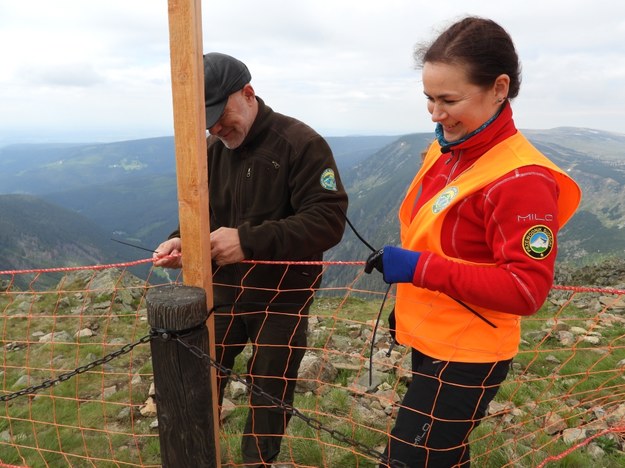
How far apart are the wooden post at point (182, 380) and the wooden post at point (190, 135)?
0.15 metres

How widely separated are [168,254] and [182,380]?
803mm

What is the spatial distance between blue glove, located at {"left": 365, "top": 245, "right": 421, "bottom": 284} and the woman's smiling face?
0.59 metres

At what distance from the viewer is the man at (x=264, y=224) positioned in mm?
2732

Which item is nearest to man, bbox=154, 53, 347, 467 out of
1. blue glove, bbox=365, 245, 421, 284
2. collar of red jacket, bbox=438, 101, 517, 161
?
blue glove, bbox=365, 245, 421, 284

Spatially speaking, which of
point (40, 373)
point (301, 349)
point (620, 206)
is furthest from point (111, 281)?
point (620, 206)

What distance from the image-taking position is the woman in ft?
5.56

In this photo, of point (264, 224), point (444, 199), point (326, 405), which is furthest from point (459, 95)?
point (326, 405)

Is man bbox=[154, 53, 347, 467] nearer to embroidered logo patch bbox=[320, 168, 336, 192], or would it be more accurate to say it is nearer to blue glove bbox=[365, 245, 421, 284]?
embroidered logo patch bbox=[320, 168, 336, 192]

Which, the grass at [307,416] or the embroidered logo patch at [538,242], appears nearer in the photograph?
the embroidered logo patch at [538,242]

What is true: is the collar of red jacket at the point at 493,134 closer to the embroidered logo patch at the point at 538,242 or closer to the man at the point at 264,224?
the embroidered logo patch at the point at 538,242

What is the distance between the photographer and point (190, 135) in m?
1.98

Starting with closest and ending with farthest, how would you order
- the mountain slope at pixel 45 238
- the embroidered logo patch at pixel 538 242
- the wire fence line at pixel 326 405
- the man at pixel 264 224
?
the embroidered logo patch at pixel 538 242
the man at pixel 264 224
the wire fence line at pixel 326 405
the mountain slope at pixel 45 238

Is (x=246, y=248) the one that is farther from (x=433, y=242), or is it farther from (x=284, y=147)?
(x=433, y=242)

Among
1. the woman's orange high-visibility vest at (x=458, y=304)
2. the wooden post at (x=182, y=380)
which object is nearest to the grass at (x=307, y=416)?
the wooden post at (x=182, y=380)
